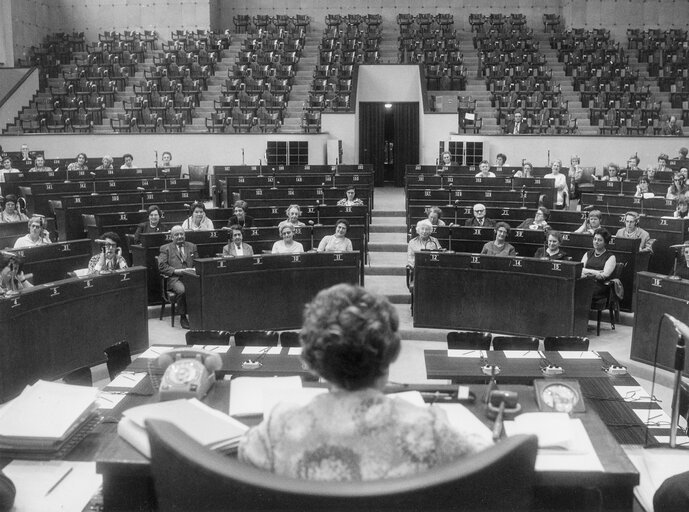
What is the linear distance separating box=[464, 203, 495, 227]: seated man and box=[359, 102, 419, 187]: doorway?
1021 cm

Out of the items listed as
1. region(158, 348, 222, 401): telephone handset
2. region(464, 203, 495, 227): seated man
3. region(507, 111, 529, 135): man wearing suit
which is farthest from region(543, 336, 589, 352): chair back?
region(507, 111, 529, 135): man wearing suit

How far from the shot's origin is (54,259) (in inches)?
349

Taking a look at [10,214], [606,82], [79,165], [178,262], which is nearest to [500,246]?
[178,262]

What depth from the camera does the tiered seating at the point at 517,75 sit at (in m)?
18.7

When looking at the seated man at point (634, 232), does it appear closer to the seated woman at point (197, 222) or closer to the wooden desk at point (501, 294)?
the wooden desk at point (501, 294)

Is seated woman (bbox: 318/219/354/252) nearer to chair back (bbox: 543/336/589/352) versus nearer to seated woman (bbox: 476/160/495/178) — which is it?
chair back (bbox: 543/336/589/352)

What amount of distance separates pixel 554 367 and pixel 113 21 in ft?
80.3

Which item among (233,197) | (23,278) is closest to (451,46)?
(233,197)

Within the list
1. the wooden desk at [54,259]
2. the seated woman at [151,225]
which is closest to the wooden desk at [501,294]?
the seated woman at [151,225]

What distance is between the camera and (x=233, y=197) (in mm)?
14047

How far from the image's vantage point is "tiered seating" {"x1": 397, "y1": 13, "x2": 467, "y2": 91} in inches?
819

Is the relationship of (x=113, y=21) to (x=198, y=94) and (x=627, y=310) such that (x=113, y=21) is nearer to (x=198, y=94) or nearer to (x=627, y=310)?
(x=198, y=94)

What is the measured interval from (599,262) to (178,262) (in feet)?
16.3

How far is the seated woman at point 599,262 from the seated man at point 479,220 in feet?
5.86
